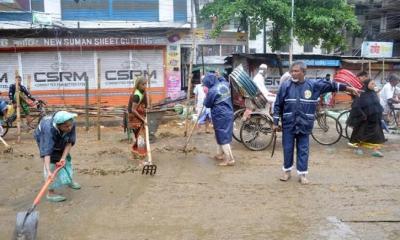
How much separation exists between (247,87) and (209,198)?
395 cm

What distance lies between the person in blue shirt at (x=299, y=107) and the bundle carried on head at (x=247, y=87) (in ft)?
9.04

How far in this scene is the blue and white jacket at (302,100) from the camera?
6.58 meters

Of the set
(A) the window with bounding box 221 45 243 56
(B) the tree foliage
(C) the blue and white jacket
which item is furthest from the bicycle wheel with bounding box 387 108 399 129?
(A) the window with bounding box 221 45 243 56

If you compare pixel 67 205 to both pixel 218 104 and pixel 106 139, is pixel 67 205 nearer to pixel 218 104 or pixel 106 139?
pixel 218 104

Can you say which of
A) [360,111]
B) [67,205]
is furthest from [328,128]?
[67,205]

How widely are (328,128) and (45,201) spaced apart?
6.65m

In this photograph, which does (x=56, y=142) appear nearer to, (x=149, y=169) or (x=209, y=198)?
(x=149, y=169)

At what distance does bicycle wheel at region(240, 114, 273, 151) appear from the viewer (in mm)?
9461

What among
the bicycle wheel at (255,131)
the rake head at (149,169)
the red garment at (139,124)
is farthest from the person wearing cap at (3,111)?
the bicycle wheel at (255,131)

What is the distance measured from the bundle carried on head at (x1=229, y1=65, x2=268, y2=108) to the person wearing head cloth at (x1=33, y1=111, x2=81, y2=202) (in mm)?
4482

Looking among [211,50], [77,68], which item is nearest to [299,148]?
[77,68]

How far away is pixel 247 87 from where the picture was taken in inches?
376

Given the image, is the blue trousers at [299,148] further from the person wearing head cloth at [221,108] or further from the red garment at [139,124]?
the red garment at [139,124]

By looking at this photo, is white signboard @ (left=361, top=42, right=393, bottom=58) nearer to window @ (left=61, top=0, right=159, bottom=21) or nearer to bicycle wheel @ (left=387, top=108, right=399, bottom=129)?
window @ (left=61, top=0, right=159, bottom=21)
